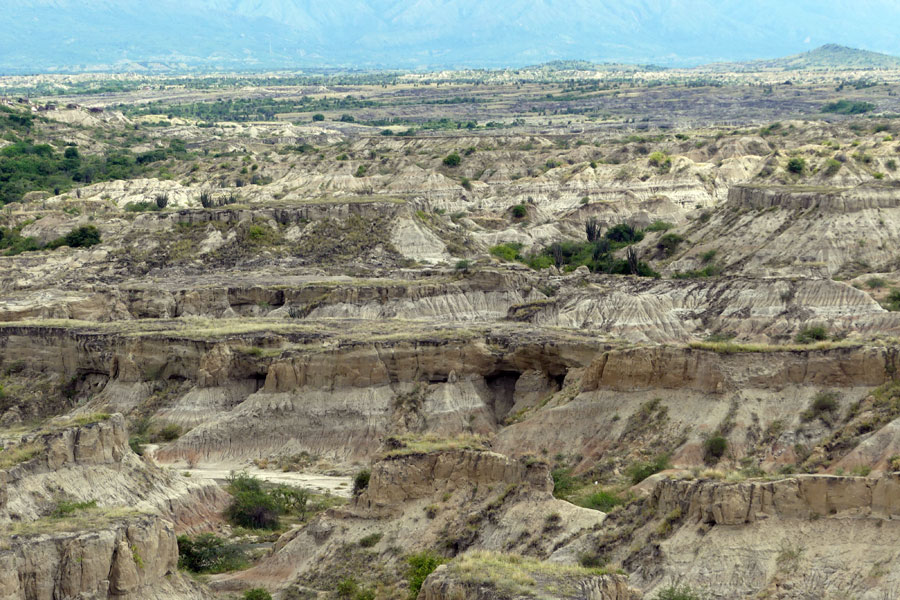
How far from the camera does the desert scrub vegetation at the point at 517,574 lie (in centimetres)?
Result: 3058

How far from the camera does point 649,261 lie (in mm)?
100625

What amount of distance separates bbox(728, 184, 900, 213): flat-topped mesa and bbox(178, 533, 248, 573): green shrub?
60.1 meters

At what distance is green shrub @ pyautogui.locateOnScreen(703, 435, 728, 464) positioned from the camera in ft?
159

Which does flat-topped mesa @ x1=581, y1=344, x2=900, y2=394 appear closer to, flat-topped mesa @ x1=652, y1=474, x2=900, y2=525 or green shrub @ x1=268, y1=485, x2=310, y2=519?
green shrub @ x1=268, y1=485, x2=310, y2=519

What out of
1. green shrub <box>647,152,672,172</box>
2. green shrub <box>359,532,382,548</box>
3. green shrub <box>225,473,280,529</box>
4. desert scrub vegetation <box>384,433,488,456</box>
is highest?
desert scrub vegetation <box>384,433,488,456</box>

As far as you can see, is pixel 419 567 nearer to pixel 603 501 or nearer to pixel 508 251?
pixel 603 501

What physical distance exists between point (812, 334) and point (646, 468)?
75.6 feet

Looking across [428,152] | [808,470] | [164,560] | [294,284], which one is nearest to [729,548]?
[808,470]

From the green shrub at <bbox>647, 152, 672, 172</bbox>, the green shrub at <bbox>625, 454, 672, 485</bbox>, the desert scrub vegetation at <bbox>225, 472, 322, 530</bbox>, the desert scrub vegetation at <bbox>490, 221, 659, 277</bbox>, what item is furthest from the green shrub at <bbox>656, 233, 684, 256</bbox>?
the desert scrub vegetation at <bbox>225, 472, 322, 530</bbox>

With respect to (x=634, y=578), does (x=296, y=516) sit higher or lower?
lower

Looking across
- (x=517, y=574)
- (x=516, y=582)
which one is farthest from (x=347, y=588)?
(x=516, y=582)

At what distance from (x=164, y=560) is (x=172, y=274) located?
58305 mm

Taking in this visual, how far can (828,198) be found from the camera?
313ft

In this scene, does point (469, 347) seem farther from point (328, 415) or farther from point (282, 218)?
point (282, 218)
